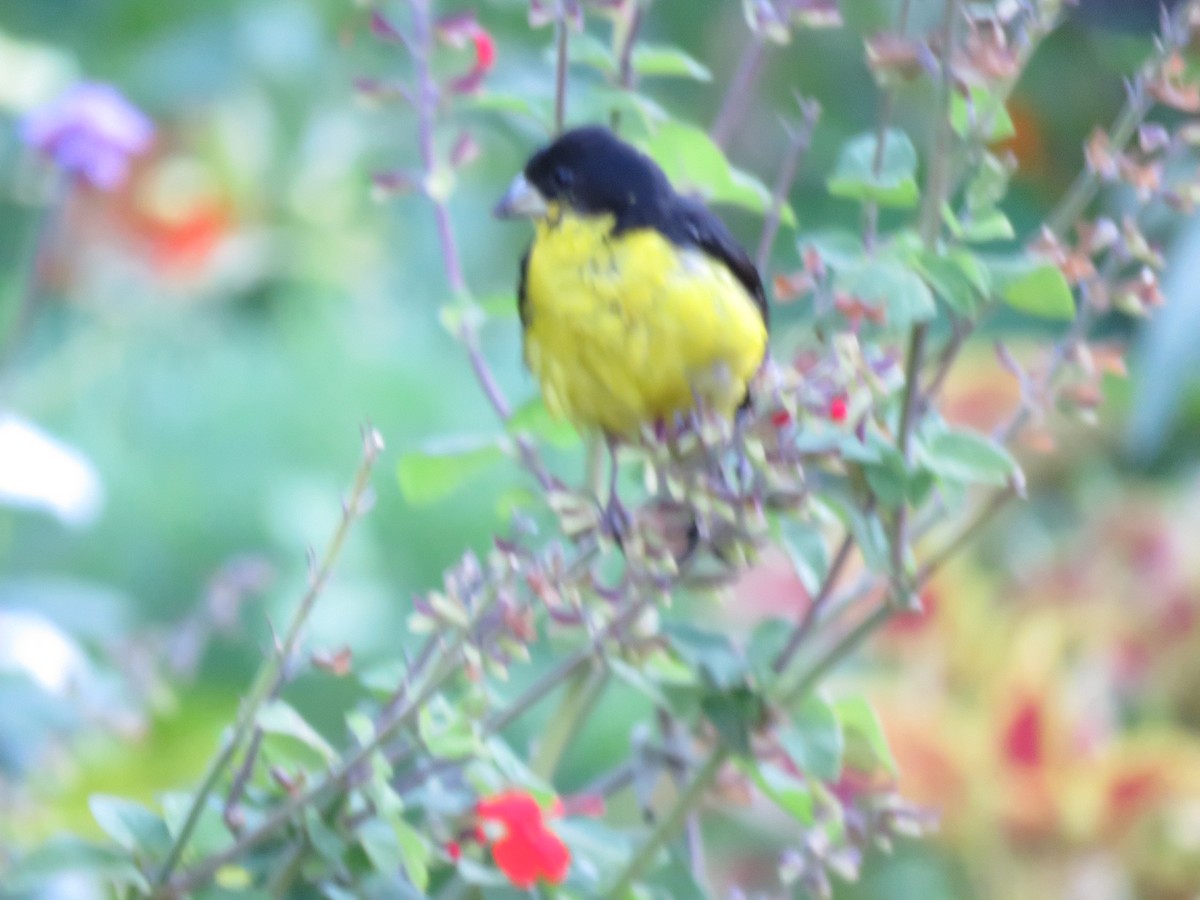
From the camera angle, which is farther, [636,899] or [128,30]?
[128,30]

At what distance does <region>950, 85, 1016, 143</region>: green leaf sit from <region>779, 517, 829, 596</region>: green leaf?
16 cm

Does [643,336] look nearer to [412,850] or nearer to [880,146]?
[880,146]

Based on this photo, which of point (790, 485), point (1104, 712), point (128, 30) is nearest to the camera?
point (790, 485)

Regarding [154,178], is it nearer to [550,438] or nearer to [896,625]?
[896,625]

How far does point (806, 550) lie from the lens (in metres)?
0.66

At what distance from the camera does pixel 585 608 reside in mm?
568

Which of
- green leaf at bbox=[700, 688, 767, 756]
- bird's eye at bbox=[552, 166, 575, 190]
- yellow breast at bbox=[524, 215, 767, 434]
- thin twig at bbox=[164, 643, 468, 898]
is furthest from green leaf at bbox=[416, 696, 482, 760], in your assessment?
bird's eye at bbox=[552, 166, 575, 190]

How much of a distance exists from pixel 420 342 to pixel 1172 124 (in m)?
1.03

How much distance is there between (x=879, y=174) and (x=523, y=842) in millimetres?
281

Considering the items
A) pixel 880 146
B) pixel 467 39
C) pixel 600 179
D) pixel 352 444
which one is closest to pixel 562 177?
pixel 600 179

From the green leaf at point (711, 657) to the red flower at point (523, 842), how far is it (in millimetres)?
87

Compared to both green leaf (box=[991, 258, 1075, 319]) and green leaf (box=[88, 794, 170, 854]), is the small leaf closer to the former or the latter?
green leaf (box=[991, 258, 1075, 319])

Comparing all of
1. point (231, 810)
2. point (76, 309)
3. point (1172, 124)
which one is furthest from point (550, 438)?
point (76, 309)

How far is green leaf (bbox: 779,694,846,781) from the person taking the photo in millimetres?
624
